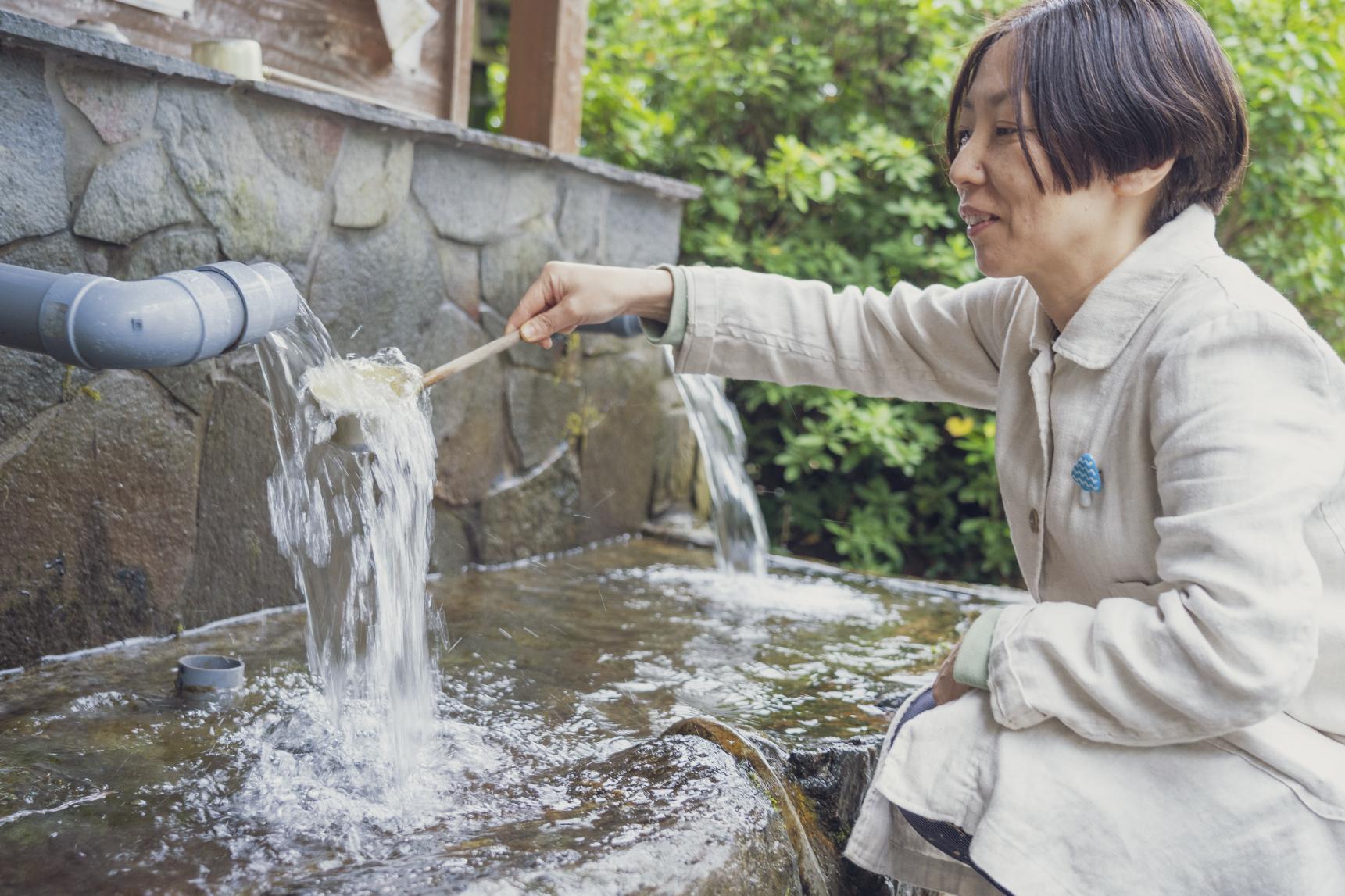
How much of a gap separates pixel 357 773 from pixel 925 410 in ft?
12.2

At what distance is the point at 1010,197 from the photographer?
1.64 m

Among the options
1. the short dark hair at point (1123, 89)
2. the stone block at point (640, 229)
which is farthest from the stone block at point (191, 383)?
the short dark hair at point (1123, 89)

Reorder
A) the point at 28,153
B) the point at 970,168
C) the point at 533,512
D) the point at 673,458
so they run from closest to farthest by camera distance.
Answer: the point at 970,168, the point at 28,153, the point at 533,512, the point at 673,458

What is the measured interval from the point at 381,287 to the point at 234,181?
0.53 metres

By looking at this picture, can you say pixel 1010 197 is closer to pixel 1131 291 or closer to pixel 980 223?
pixel 980 223

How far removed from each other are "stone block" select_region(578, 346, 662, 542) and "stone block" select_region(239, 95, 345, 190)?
1.24m

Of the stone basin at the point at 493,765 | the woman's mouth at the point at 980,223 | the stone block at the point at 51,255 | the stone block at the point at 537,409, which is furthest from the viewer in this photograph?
the stone block at the point at 537,409

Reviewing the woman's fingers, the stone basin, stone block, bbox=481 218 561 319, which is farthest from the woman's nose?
stone block, bbox=481 218 561 319

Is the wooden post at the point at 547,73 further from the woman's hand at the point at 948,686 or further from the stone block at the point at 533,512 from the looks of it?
the woman's hand at the point at 948,686

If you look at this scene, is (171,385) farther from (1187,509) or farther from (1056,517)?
(1187,509)

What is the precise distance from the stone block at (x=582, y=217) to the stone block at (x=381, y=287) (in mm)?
585

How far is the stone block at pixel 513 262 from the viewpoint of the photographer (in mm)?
3508

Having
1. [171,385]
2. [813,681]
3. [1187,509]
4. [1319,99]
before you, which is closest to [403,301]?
[171,385]

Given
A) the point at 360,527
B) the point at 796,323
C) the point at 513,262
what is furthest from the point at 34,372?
the point at 513,262
